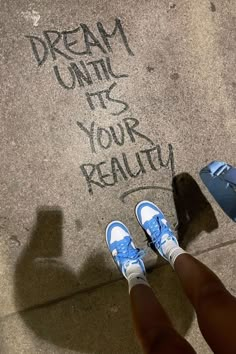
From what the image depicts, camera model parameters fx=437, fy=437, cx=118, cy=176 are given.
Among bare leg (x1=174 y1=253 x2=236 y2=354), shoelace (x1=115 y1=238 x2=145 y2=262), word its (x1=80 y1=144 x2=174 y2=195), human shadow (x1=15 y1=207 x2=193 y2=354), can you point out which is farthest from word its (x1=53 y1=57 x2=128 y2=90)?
bare leg (x1=174 y1=253 x2=236 y2=354)

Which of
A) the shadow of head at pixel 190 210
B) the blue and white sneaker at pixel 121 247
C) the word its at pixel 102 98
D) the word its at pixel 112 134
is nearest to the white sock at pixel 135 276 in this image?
the blue and white sneaker at pixel 121 247

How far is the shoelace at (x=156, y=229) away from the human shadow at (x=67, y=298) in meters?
0.15

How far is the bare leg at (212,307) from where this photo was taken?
4.23 ft

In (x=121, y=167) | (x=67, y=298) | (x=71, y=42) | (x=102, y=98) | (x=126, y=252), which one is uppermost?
(x=71, y=42)

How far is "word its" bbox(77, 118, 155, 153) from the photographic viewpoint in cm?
187

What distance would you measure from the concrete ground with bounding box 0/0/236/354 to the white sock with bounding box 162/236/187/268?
13cm

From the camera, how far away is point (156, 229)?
188cm

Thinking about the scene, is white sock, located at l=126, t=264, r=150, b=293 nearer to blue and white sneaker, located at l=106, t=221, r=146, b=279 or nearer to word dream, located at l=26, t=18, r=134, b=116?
blue and white sneaker, located at l=106, t=221, r=146, b=279

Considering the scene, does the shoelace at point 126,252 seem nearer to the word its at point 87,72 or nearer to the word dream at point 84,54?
the word dream at point 84,54

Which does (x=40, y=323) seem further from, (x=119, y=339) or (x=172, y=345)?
(x=172, y=345)

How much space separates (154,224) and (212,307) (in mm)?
566

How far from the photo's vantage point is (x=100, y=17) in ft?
6.08

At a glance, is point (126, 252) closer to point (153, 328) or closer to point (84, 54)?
point (153, 328)

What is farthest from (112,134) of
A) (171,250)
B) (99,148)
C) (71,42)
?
(171,250)
